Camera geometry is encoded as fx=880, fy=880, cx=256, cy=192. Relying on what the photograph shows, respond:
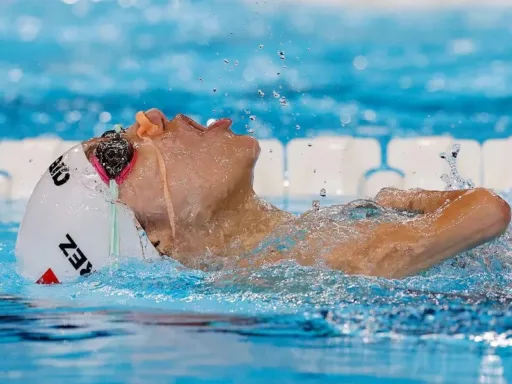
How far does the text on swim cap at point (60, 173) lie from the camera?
2414 mm

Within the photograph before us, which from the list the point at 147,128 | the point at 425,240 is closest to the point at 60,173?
the point at 147,128

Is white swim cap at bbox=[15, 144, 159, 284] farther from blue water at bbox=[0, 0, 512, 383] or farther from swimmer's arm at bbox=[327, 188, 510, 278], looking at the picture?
swimmer's arm at bbox=[327, 188, 510, 278]

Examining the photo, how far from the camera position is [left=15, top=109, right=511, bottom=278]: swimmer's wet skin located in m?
2.18

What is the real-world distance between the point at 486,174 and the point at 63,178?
3582mm

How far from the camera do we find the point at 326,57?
253 inches

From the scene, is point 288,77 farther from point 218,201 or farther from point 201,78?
point 218,201

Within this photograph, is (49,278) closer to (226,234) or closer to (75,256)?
(75,256)

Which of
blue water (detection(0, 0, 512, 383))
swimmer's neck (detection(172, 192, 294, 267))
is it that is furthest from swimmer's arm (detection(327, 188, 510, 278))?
swimmer's neck (detection(172, 192, 294, 267))

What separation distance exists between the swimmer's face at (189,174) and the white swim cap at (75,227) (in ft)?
0.20

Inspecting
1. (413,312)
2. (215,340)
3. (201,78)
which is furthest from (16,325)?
(201,78)

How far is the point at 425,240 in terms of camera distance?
216 cm

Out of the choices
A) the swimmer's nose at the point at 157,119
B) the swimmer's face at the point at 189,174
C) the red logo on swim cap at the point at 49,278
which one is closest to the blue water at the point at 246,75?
the red logo on swim cap at the point at 49,278

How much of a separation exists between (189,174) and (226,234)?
20cm

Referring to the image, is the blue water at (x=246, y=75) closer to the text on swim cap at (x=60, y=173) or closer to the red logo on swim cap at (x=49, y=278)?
the red logo on swim cap at (x=49, y=278)
